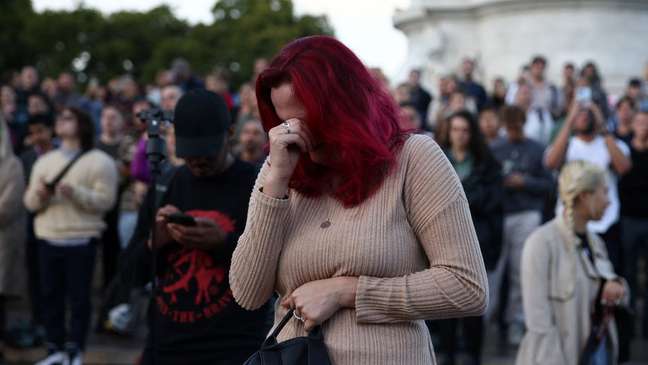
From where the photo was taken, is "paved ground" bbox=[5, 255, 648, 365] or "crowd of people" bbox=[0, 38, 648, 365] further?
"paved ground" bbox=[5, 255, 648, 365]

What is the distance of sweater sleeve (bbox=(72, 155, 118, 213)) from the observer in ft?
29.7

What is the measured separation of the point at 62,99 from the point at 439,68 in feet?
21.6

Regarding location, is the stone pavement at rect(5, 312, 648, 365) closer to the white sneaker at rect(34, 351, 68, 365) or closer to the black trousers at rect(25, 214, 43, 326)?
the black trousers at rect(25, 214, 43, 326)

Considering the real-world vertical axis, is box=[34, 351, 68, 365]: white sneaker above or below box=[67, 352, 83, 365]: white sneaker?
below

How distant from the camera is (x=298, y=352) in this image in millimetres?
3160

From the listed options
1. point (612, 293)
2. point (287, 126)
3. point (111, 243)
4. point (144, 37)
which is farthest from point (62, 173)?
point (144, 37)

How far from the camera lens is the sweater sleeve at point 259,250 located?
326 cm

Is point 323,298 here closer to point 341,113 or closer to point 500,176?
point 341,113

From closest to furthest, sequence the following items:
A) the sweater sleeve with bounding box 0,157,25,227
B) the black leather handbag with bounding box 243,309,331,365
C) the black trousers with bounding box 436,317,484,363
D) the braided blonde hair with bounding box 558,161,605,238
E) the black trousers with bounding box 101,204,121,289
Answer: the black leather handbag with bounding box 243,309,331,365
the braided blonde hair with bounding box 558,161,605,238
the black trousers with bounding box 436,317,484,363
the sweater sleeve with bounding box 0,157,25,227
the black trousers with bounding box 101,204,121,289

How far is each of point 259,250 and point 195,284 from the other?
1783mm

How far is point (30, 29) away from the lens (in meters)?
55.6

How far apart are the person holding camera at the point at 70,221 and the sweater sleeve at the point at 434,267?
602cm

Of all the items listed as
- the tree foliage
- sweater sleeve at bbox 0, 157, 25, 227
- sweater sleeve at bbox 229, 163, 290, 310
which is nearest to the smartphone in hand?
sweater sleeve at bbox 229, 163, 290, 310

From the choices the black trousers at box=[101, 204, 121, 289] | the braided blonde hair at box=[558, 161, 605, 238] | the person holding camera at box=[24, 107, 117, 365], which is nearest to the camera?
the braided blonde hair at box=[558, 161, 605, 238]
